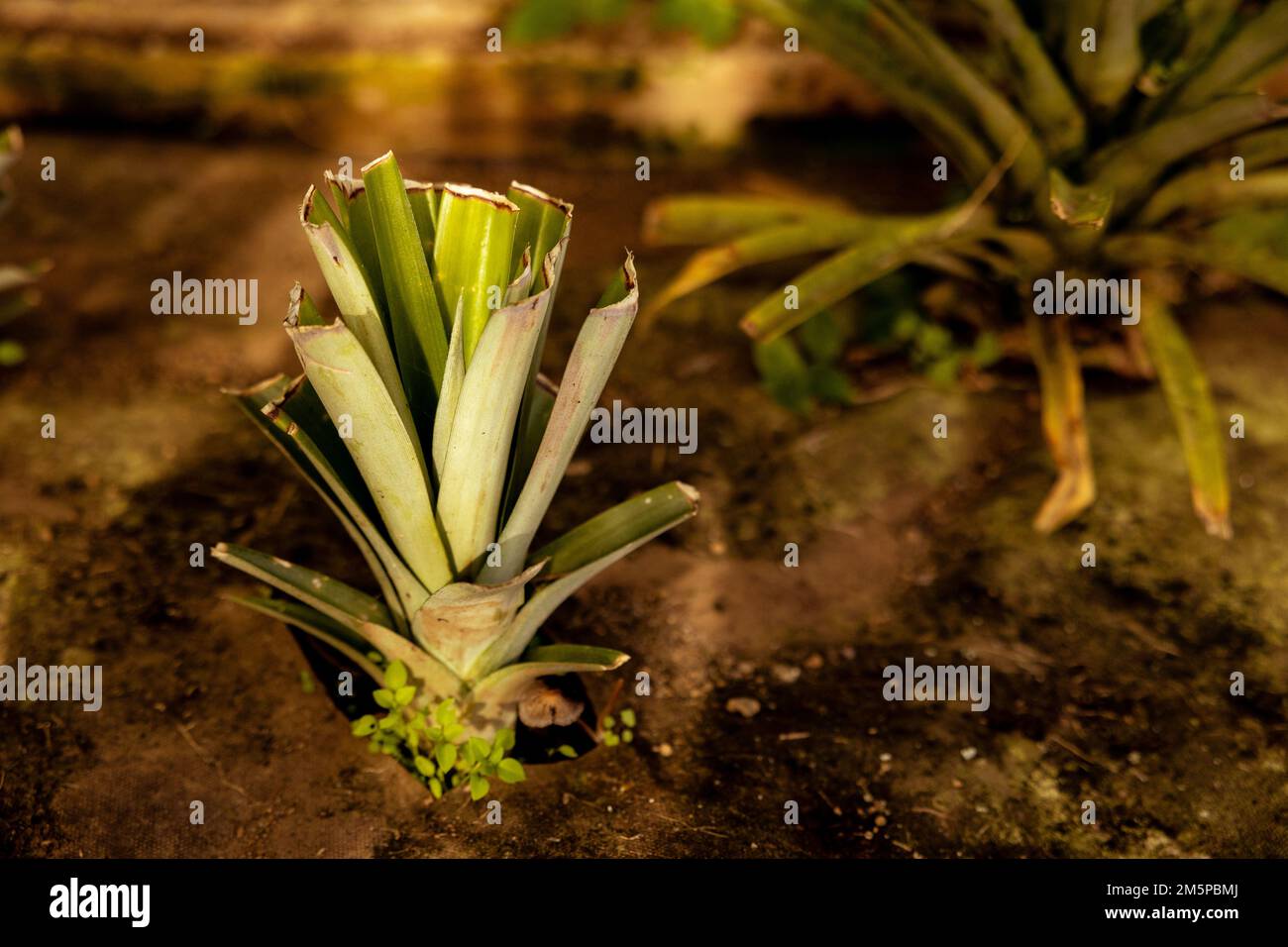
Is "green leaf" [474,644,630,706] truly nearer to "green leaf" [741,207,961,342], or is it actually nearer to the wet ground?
the wet ground

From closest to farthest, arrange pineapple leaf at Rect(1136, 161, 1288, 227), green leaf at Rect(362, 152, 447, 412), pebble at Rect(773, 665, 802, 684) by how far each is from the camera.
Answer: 1. green leaf at Rect(362, 152, 447, 412)
2. pebble at Rect(773, 665, 802, 684)
3. pineapple leaf at Rect(1136, 161, 1288, 227)

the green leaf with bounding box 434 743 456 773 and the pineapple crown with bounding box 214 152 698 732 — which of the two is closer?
the pineapple crown with bounding box 214 152 698 732

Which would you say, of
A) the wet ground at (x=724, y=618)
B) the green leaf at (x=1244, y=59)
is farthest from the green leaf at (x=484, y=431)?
the green leaf at (x=1244, y=59)

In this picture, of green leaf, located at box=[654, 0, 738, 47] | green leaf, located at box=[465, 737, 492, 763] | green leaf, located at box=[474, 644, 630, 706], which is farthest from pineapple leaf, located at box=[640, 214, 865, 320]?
green leaf, located at box=[465, 737, 492, 763]

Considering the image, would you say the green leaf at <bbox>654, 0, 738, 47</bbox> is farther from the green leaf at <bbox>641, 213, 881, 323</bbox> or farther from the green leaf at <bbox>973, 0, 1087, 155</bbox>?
the green leaf at <bbox>973, 0, 1087, 155</bbox>

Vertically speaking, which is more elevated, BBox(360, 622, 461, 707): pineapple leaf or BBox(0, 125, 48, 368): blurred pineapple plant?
BBox(0, 125, 48, 368): blurred pineapple plant

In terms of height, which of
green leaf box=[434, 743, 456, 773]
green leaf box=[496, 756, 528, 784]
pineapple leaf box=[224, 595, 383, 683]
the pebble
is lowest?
green leaf box=[496, 756, 528, 784]

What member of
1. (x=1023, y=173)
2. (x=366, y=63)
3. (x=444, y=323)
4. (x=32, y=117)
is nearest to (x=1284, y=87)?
(x=1023, y=173)

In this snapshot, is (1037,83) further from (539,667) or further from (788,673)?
(539,667)

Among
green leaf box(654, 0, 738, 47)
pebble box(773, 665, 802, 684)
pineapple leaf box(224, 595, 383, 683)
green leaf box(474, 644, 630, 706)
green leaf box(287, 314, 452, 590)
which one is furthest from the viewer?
green leaf box(654, 0, 738, 47)

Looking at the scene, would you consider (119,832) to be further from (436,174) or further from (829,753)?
(436,174)
